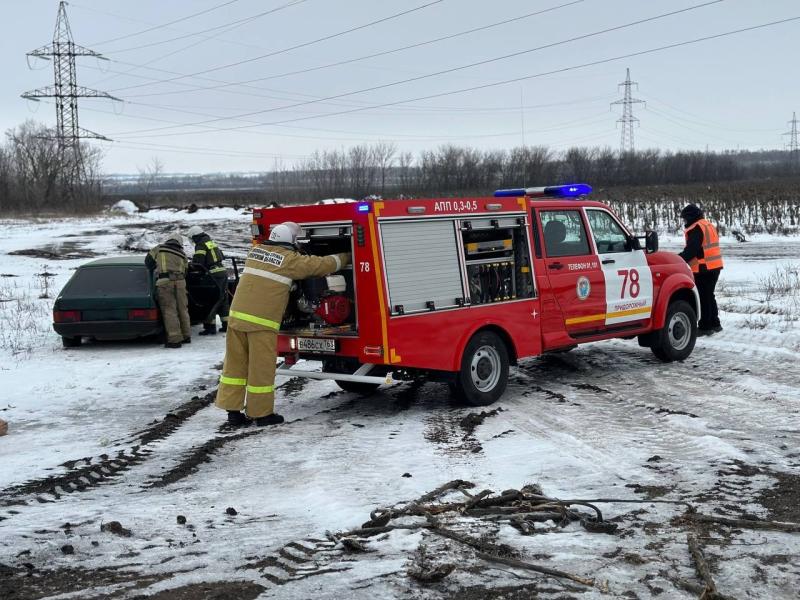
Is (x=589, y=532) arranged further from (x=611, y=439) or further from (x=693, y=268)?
(x=693, y=268)

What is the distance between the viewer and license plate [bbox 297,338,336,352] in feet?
28.6

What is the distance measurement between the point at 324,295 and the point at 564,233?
9.94 ft

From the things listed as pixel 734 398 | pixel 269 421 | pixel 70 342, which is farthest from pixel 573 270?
pixel 70 342

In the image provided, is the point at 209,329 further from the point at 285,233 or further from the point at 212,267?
the point at 285,233

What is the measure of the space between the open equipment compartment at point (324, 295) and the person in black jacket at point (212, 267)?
5.39 metres

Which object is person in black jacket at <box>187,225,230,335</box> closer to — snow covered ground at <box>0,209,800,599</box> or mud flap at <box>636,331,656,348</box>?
snow covered ground at <box>0,209,800,599</box>

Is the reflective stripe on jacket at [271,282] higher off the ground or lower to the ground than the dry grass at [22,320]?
higher

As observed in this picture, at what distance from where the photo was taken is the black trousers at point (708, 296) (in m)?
13.3

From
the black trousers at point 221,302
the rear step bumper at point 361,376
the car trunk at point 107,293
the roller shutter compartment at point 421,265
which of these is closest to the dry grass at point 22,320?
the car trunk at point 107,293

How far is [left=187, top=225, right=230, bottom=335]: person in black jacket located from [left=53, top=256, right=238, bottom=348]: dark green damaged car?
92cm

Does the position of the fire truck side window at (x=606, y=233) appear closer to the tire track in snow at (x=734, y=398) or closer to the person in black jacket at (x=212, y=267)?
the tire track in snow at (x=734, y=398)

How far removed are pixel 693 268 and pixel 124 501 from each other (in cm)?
983

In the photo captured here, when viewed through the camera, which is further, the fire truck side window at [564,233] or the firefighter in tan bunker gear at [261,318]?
the fire truck side window at [564,233]

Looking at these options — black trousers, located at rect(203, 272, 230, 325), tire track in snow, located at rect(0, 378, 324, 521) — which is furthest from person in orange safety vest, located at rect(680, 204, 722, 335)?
tire track in snow, located at rect(0, 378, 324, 521)
